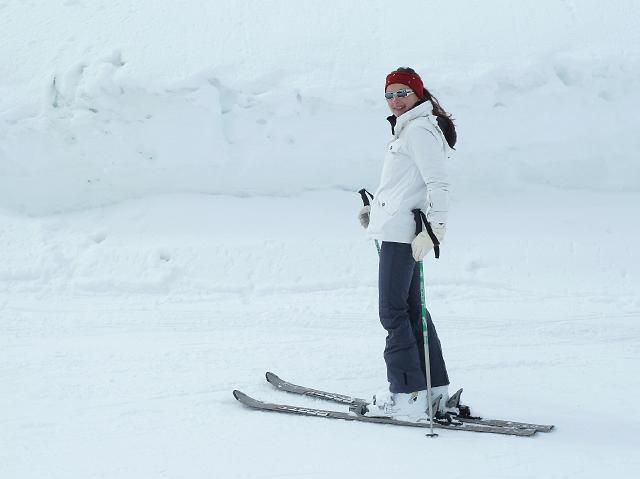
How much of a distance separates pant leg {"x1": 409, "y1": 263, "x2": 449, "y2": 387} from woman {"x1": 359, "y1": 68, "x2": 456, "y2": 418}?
4 cm

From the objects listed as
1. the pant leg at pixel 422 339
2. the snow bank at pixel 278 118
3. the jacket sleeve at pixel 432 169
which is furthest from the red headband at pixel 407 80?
the snow bank at pixel 278 118

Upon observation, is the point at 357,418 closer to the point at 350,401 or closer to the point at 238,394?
the point at 350,401

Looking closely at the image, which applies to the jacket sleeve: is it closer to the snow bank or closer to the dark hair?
the dark hair

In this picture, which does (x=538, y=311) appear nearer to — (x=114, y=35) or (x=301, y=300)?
(x=301, y=300)

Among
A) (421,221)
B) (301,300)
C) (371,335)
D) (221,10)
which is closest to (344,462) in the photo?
(421,221)

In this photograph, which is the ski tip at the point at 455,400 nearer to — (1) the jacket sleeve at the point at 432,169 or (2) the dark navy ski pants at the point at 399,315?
(2) the dark navy ski pants at the point at 399,315

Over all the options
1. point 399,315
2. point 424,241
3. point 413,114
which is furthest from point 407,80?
point 399,315

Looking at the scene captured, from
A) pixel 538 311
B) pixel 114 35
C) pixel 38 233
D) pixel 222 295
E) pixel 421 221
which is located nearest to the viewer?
pixel 421 221

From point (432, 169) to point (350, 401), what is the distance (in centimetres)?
141

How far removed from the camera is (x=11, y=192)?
8.00m

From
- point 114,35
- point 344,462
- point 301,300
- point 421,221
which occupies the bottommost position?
point 344,462

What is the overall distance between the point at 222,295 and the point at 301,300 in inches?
27.3

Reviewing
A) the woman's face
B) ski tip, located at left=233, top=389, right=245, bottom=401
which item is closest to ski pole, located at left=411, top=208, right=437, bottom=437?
the woman's face

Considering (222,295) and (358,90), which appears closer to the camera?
(222,295)
